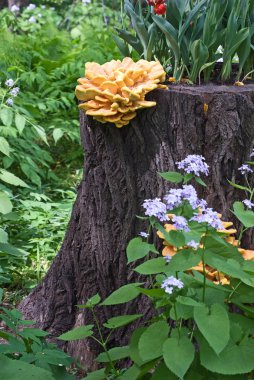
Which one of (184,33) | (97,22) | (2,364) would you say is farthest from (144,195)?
(97,22)

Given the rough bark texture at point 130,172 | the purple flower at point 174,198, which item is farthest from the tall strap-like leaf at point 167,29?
the purple flower at point 174,198

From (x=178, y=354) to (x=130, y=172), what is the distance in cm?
115

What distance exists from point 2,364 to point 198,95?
4.32 ft

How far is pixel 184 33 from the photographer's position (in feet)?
9.89

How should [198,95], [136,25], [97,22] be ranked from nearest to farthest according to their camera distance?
[198,95], [136,25], [97,22]

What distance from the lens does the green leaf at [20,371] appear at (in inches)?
77.7

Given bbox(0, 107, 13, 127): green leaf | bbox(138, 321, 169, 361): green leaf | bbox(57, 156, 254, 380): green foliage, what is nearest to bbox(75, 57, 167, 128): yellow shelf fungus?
bbox(57, 156, 254, 380): green foliage

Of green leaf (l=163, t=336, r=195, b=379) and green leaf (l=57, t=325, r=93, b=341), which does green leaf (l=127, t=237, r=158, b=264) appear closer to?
green leaf (l=163, t=336, r=195, b=379)

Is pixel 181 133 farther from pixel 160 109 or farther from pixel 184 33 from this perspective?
pixel 184 33

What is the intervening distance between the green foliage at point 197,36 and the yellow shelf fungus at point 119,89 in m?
0.17

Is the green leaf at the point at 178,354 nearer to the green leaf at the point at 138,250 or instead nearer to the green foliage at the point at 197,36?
the green leaf at the point at 138,250

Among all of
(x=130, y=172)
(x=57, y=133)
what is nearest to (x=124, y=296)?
(x=130, y=172)

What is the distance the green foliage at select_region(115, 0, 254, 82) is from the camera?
115 inches

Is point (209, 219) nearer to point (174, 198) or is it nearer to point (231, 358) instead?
point (174, 198)
